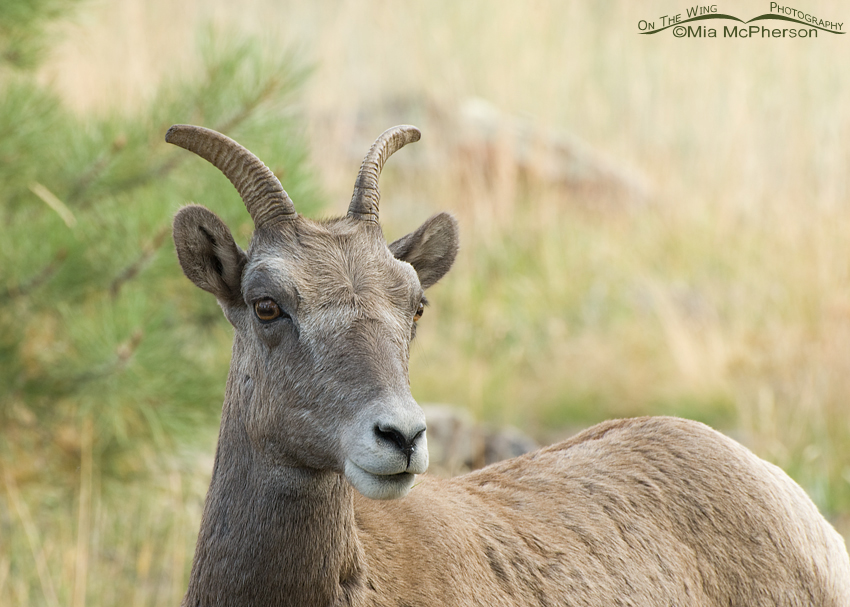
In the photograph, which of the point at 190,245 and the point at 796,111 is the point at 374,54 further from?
the point at 190,245

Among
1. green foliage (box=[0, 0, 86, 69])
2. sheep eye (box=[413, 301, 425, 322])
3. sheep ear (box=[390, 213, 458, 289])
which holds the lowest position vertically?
sheep eye (box=[413, 301, 425, 322])

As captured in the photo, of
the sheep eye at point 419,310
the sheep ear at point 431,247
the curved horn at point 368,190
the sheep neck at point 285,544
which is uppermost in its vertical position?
the curved horn at point 368,190

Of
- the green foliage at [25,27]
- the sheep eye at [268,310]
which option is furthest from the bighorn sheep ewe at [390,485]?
the green foliage at [25,27]

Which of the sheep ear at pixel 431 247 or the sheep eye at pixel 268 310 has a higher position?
the sheep ear at pixel 431 247

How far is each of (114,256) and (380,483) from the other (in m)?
2.92

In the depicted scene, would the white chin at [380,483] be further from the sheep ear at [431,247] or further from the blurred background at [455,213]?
the blurred background at [455,213]

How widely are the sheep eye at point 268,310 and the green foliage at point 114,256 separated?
190 centimetres

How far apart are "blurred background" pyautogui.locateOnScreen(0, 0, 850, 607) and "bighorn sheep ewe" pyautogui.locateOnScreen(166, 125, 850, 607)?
1.76 m

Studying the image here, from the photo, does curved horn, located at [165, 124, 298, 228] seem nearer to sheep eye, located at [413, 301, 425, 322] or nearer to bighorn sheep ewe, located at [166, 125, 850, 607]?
bighorn sheep ewe, located at [166, 125, 850, 607]

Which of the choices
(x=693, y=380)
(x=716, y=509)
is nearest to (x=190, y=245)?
(x=716, y=509)

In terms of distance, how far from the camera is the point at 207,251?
3021 mm

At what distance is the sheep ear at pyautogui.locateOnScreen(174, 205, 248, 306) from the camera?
2984 millimetres

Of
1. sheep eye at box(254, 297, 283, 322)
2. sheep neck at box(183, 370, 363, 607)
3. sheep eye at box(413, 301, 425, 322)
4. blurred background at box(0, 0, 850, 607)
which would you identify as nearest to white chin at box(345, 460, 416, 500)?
sheep neck at box(183, 370, 363, 607)

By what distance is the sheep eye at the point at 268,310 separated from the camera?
2793 millimetres
